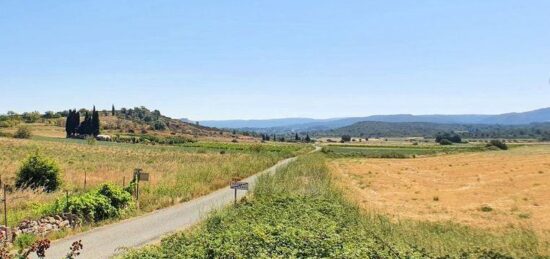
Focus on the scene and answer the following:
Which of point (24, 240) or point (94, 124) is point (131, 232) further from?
point (94, 124)

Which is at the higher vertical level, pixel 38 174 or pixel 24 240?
pixel 38 174

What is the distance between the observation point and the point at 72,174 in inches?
1432

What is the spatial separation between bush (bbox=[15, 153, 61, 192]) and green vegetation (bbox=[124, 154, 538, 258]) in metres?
13.5

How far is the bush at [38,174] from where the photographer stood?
2758 cm

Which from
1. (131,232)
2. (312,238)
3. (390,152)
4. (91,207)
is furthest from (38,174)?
(390,152)

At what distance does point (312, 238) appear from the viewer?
37.4ft

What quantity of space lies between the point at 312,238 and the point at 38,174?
21.9 m

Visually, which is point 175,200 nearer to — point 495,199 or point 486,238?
point 486,238

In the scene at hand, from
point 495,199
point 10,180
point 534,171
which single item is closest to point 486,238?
point 495,199

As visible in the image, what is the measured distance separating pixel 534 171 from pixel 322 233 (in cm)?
5633

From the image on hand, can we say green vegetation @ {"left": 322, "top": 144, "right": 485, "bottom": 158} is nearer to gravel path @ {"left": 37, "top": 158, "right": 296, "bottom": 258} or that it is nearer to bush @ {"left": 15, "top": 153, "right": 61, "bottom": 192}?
bush @ {"left": 15, "top": 153, "right": 61, "bottom": 192}

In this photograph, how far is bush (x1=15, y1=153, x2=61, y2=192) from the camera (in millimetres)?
27578

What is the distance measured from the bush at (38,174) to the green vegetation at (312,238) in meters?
13.5

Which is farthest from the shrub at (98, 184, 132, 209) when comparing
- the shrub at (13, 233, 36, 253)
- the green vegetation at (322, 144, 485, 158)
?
the green vegetation at (322, 144, 485, 158)
